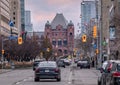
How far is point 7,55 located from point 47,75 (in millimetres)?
71967

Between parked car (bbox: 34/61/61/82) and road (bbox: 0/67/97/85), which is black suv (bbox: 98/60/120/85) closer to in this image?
road (bbox: 0/67/97/85)

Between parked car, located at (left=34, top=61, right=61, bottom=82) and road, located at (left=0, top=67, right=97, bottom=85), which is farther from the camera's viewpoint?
parked car, located at (left=34, top=61, right=61, bottom=82)

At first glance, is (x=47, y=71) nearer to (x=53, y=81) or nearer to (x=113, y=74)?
(x=53, y=81)

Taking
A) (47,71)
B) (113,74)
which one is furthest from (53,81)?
(113,74)

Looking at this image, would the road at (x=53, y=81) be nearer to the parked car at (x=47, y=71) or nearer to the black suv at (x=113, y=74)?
the parked car at (x=47, y=71)

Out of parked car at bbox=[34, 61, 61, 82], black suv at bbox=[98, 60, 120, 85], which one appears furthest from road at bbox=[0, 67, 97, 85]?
black suv at bbox=[98, 60, 120, 85]

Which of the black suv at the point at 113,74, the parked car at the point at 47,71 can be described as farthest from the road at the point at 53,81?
the black suv at the point at 113,74

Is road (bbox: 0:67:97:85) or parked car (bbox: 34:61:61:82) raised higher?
parked car (bbox: 34:61:61:82)

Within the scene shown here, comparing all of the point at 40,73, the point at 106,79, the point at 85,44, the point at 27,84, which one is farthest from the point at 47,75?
the point at 85,44

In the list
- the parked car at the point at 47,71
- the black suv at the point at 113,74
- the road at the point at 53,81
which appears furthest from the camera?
the parked car at the point at 47,71

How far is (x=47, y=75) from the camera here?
125ft

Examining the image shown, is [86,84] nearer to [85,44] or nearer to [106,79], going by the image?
[106,79]

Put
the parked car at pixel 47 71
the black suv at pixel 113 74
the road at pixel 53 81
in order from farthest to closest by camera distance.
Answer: the parked car at pixel 47 71 < the road at pixel 53 81 < the black suv at pixel 113 74

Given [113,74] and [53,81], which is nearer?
[113,74]
